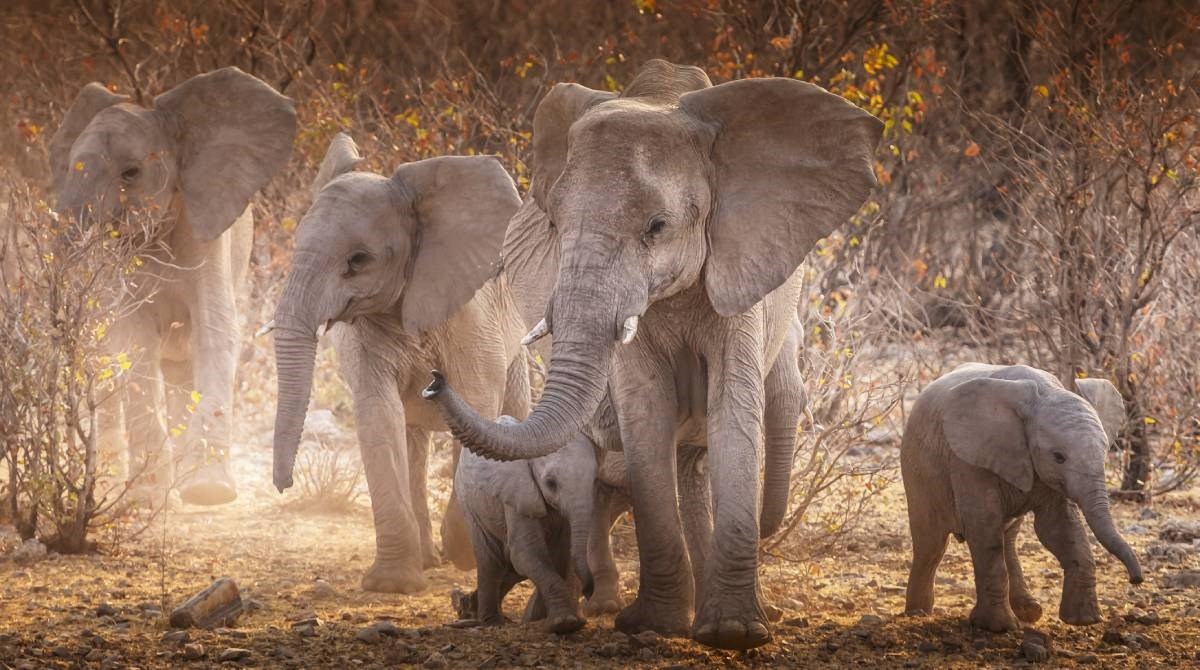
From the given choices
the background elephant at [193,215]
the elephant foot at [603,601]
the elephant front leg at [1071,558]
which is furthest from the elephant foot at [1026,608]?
the background elephant at [193,215]

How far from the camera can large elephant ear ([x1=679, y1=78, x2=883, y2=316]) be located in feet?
16.9

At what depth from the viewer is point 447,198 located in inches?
275

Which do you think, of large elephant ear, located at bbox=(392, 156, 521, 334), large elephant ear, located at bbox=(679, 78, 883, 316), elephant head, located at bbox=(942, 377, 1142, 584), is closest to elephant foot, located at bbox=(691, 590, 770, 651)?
large elephant ear, located at bbox=(679, 78, 883, 316)

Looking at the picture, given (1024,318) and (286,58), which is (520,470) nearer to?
(1024,318)

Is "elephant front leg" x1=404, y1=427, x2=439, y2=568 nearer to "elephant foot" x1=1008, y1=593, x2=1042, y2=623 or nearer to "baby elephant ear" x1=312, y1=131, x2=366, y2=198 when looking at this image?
"baby elephant ear" x1=312, y1=131, x2=366, y2=198

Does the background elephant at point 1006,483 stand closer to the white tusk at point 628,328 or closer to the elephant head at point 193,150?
the white tusk at point 628,328

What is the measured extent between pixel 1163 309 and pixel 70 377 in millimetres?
5803

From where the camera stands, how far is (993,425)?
5617 mm

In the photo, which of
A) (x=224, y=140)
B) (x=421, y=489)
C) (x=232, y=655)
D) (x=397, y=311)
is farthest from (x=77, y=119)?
(x=232, y=655)

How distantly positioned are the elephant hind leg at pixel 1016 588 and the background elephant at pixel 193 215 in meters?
4.23

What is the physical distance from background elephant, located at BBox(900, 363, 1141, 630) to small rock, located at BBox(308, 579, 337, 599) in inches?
91.3

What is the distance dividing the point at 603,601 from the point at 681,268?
1.58m

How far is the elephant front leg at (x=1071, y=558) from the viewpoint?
5.61 meters

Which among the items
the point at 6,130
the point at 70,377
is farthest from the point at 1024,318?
the point at 6,130
